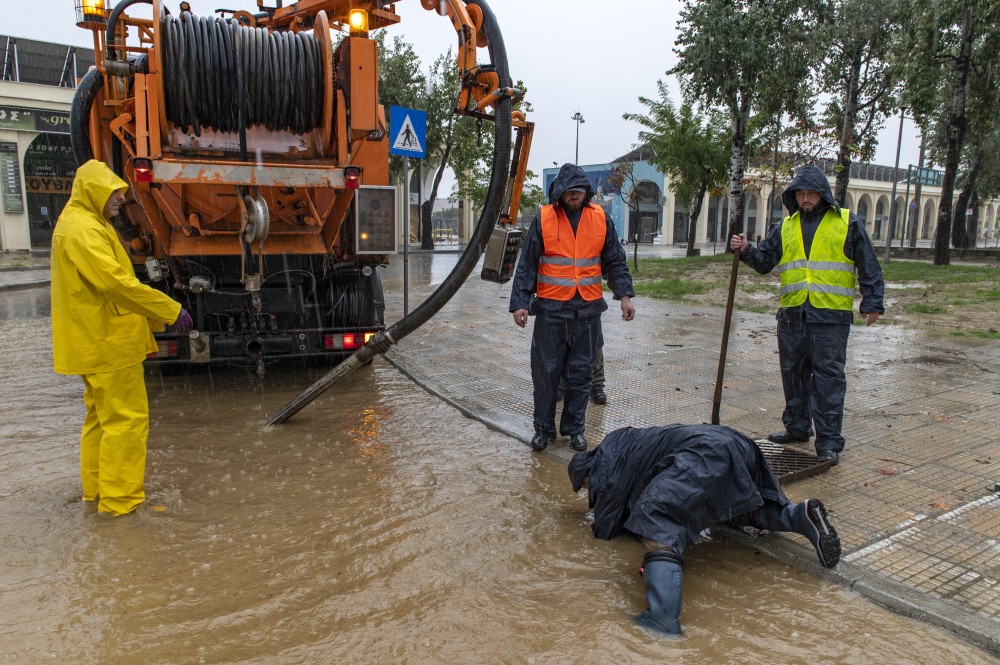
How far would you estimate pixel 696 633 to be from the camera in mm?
2770

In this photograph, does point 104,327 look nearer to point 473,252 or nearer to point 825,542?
point 473,252

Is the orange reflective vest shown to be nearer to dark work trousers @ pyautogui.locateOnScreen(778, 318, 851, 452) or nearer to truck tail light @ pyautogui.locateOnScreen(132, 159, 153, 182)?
dark work trousers @ pyautogui.locateOnScreen(778, 318, 851, 452)

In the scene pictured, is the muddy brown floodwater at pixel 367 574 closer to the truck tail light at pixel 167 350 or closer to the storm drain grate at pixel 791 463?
the storm drain grate at pixel 791 463

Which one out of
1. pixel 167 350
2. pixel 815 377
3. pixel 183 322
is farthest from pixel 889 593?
→ pixel 167 350

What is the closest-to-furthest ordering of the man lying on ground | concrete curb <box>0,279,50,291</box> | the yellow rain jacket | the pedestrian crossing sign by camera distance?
the man lying on ground, the yellow rain jacket, the pedestrian crossing sign, concrete curb <box>0,279,50,291</box>

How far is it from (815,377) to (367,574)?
2977mm

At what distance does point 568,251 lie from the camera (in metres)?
4.79

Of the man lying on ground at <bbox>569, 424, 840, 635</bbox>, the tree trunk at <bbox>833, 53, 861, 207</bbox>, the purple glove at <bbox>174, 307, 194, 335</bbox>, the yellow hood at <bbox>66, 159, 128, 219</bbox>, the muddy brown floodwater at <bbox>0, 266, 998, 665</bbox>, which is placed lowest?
the muddy brown floodwater at <bbox>0, 266, 998, 665</bbox>

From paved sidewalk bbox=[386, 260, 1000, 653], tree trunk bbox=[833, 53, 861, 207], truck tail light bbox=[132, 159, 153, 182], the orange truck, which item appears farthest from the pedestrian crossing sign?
tree trunk bbox=[833, 53, 861, 207]

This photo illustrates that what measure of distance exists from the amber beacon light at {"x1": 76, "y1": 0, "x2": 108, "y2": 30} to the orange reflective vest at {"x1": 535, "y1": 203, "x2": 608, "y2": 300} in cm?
354

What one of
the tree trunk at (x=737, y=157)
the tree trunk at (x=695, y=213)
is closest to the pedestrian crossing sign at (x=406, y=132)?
the tree trunk at (x=737, y=157)

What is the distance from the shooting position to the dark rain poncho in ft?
9.87

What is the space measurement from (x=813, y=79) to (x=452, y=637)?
821 inches

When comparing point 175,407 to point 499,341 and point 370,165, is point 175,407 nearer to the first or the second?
point 370,165
